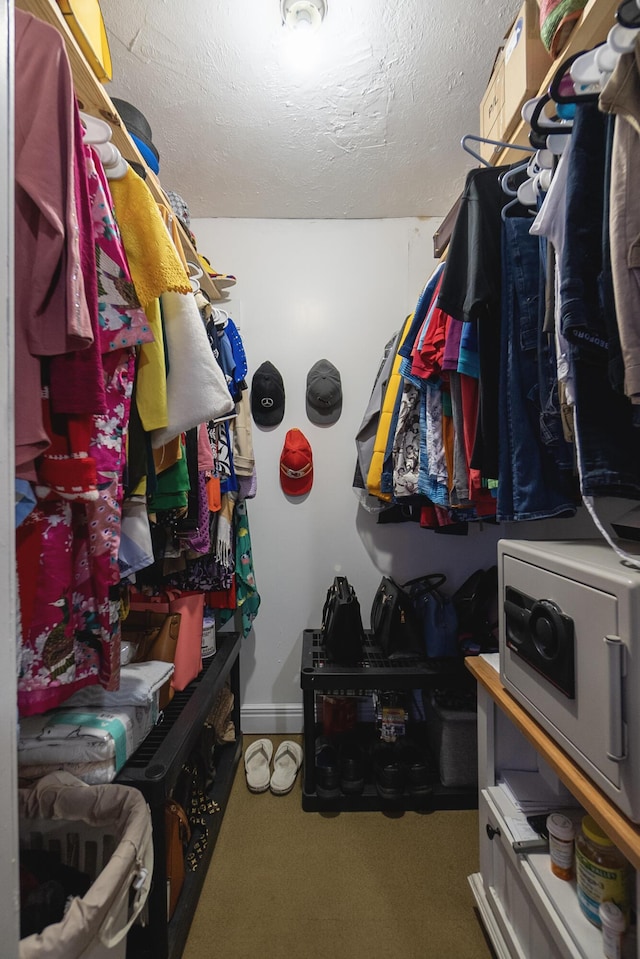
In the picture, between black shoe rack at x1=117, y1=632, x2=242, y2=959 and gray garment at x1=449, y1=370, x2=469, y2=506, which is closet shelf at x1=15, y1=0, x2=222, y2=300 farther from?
black shoe rack at x1=117, y1=632, x2=242, y2=959

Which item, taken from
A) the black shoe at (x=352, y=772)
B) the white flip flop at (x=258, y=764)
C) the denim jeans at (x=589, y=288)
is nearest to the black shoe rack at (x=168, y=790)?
the white flip flop at (x=258, y=764)

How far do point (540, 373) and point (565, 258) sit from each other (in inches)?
10.5

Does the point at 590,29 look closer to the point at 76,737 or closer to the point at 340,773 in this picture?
the point at 76,737

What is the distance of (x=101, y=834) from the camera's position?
911 mm

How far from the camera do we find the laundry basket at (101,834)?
0.74m

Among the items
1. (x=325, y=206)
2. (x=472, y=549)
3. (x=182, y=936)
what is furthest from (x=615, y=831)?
(x=325, y=206)

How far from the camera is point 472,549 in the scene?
2219mm

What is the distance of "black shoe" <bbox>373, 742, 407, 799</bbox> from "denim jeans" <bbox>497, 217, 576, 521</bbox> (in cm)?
117

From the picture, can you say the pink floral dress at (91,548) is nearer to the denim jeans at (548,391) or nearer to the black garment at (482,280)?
the black garment at (482,280)

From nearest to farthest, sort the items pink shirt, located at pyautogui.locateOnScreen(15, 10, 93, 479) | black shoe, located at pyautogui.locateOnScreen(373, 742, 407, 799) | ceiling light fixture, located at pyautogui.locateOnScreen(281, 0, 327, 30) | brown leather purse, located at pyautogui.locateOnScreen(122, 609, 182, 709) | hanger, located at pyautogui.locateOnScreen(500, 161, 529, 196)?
pink shirt, located at pyautogui.locateOnScreen(15, 10, 93, 479), hanger, located at pyautogui.locateOnScreen(500, 161, 529, 196), ceiling light fixture, located at pyautogui.locateOnScreen(281, 0, 327, 30), brown leather purse, located at pyautogui.locateOnScreen(122, 609, 182, 709), black shoe, located at pyautogui.locateOnScreen(373, 742, 407, 799)

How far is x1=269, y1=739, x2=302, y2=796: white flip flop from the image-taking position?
1.71 meters

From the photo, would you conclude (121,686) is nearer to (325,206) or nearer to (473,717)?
(473,717)

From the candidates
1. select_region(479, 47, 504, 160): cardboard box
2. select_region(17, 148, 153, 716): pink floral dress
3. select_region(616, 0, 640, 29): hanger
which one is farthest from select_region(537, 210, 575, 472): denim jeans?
select_region(17, 148, 153, 716): pink floral dress

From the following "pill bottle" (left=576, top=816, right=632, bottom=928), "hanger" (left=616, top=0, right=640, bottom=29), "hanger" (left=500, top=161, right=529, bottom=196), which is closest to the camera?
"hanger" (left=616, top=0, right=640, bottom=29)
